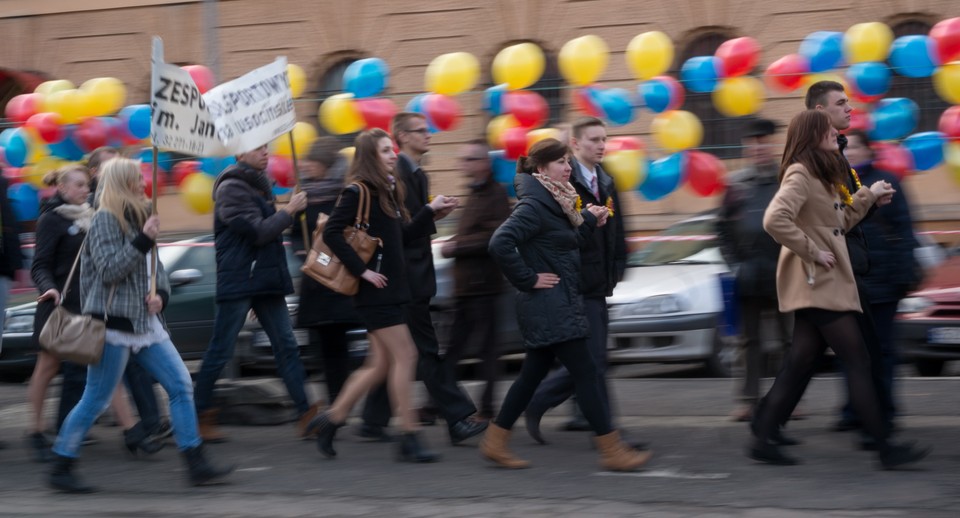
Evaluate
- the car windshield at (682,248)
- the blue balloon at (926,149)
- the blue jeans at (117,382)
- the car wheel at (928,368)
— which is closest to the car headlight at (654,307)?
the car windshield at (682,248)

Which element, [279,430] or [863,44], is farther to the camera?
[863,44]

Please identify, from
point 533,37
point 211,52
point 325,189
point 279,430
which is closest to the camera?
point 325,189

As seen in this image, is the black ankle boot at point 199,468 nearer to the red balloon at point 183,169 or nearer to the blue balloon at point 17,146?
the red balloon at point 183,169

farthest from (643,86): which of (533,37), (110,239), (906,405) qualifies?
(533,37)

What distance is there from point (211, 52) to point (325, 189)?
2009 mm

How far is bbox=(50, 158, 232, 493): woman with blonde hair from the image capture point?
255 inches

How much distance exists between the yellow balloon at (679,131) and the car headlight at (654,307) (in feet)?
4.84

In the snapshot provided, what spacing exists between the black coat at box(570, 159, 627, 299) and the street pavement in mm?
914

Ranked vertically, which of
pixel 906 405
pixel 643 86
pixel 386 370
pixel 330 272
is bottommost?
pixel 906 405

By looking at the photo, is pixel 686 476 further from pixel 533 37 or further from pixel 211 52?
pixel 533 37

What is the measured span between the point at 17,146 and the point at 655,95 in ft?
18.7

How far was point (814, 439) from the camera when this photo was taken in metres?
7.43

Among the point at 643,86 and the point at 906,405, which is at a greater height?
the point at 643,86

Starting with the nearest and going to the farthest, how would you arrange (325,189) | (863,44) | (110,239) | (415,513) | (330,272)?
(415,513)
(110,239)
(330,272)
(325,189)
(863,44)
